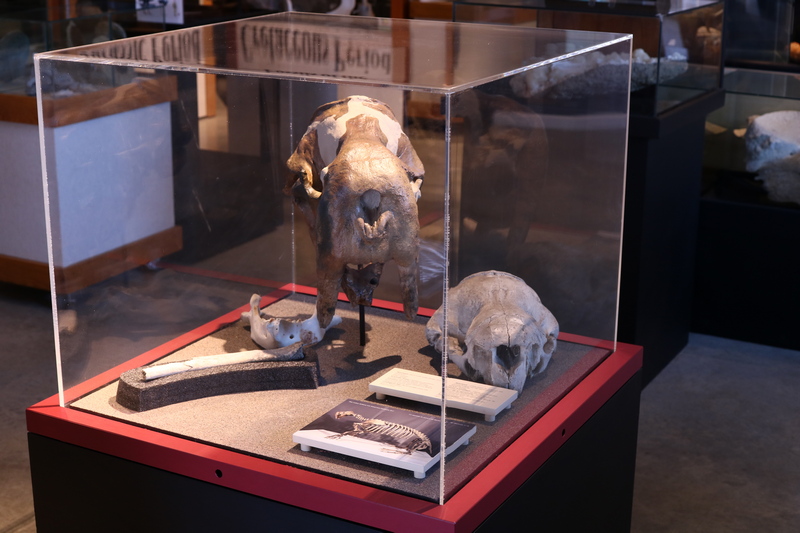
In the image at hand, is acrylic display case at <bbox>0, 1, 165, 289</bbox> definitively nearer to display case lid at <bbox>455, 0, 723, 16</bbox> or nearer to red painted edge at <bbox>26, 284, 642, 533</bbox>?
display case lid at <bbox>455, 0, 723, 16</bbox>

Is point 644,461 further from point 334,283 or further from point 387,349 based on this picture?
point 334,283

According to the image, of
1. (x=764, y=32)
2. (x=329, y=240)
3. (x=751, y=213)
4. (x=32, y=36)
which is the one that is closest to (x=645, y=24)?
(x=751, y=213)

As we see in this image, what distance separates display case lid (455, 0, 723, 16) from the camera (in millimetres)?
3834

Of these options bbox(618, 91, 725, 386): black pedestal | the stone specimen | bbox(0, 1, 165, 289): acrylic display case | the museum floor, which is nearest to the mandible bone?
the museum floor

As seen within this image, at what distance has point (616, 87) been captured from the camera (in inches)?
100

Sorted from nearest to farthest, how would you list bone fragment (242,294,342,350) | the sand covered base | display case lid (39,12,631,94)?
display case lid (39,12,631,94)
the sand covered base
bone fragment (242,294,342,350)

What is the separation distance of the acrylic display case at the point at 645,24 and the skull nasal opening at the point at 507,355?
1.93 metres

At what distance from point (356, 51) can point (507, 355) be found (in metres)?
0.77

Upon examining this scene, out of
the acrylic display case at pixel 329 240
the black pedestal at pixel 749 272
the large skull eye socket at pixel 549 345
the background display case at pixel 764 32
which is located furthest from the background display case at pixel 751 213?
the large skull eye socket at pixel 549 345

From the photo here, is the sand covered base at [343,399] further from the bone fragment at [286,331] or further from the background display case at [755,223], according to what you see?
the background display case at [755,223]

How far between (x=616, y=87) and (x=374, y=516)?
4.26ft

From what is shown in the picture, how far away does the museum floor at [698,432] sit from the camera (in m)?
3.35

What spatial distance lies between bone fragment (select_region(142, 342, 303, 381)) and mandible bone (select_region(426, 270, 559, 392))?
0.40 meters

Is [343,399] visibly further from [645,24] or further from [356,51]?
[645,24]
